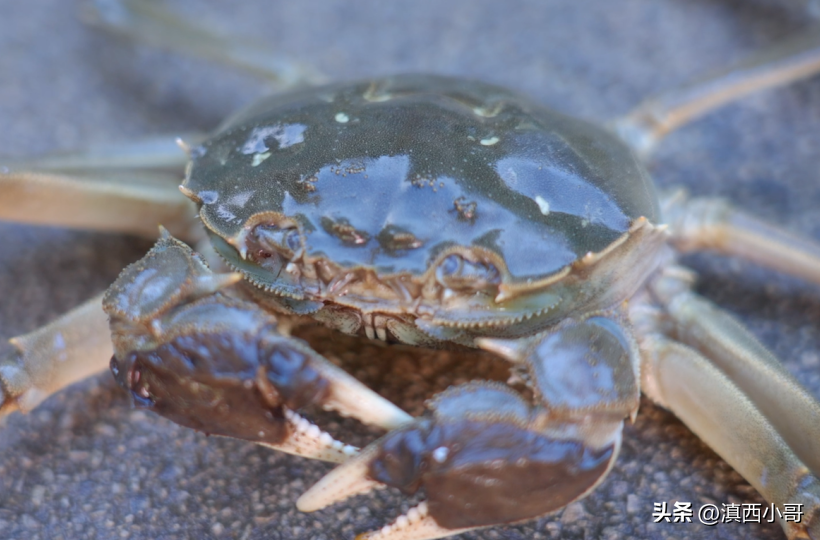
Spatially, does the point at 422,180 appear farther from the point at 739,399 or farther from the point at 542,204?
the point at 739,399

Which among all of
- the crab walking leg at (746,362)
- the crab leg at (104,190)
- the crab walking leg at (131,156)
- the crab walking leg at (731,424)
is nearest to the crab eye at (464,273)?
the crab walking leg at (731,424)

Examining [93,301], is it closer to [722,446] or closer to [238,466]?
[238,466]

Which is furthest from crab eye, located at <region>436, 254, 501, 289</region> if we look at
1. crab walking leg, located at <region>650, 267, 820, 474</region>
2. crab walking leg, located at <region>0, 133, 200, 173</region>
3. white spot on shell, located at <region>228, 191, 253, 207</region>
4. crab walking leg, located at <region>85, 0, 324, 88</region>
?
crab walking leg, located at <region>85, 0, 324, 88</region>

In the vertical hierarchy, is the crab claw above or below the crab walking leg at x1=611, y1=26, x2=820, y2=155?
below

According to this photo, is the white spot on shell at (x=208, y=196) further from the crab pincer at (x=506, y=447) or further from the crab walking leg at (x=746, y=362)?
the crab walking leg at (x=746, y=362)

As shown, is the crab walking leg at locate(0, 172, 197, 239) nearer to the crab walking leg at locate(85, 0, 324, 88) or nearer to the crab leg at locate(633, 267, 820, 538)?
the crab walking leg at locate(85, 0, 324, 88)

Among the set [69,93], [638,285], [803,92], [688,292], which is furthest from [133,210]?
[803,92]
